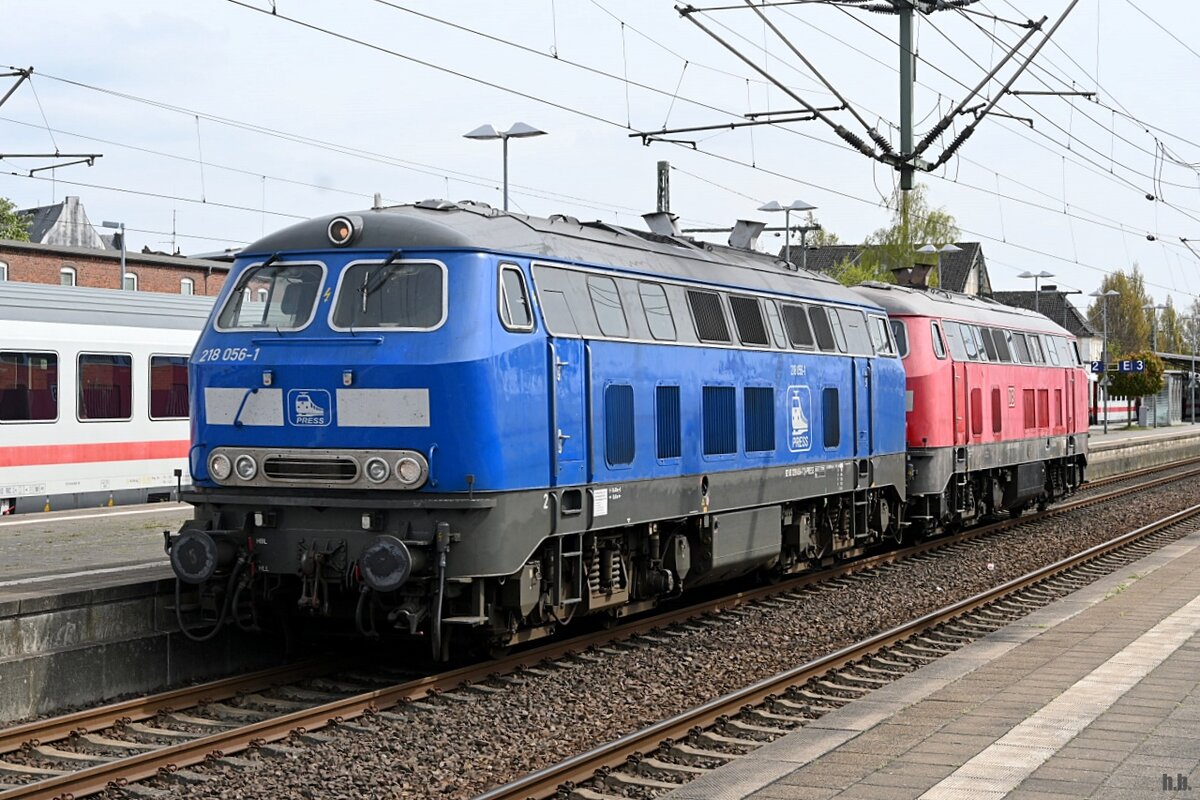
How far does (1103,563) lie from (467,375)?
12258 millimetres

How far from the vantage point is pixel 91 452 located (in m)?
23.4

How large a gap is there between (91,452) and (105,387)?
3.60ft

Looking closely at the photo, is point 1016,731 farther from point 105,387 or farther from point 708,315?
point 105,387

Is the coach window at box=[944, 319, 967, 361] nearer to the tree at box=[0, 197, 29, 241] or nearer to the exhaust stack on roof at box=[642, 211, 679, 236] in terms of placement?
the exhaust stack on roof at box=[642, 211, 679, 236]

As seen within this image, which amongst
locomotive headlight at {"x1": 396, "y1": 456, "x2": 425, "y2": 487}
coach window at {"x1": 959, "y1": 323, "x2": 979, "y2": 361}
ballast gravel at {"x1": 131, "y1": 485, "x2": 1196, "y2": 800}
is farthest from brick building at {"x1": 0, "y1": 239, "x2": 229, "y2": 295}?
locomotive headlight at {"x1": 396, "y1": 456, "x2": 425, "y2": 487}

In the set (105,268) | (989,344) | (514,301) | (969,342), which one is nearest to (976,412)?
(969,342)

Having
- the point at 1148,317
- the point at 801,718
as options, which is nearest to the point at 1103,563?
the point at 801,718

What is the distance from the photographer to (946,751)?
8.49 meters

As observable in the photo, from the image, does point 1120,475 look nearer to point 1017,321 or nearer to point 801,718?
point 1017,321

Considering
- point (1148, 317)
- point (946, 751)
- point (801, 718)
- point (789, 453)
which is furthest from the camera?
point (1148, 317)

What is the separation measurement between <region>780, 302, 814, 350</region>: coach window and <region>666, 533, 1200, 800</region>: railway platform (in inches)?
183

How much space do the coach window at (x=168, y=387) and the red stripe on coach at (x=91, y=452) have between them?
0.50 metres

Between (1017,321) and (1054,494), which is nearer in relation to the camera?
(1017,321)

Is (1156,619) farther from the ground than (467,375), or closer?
closer
